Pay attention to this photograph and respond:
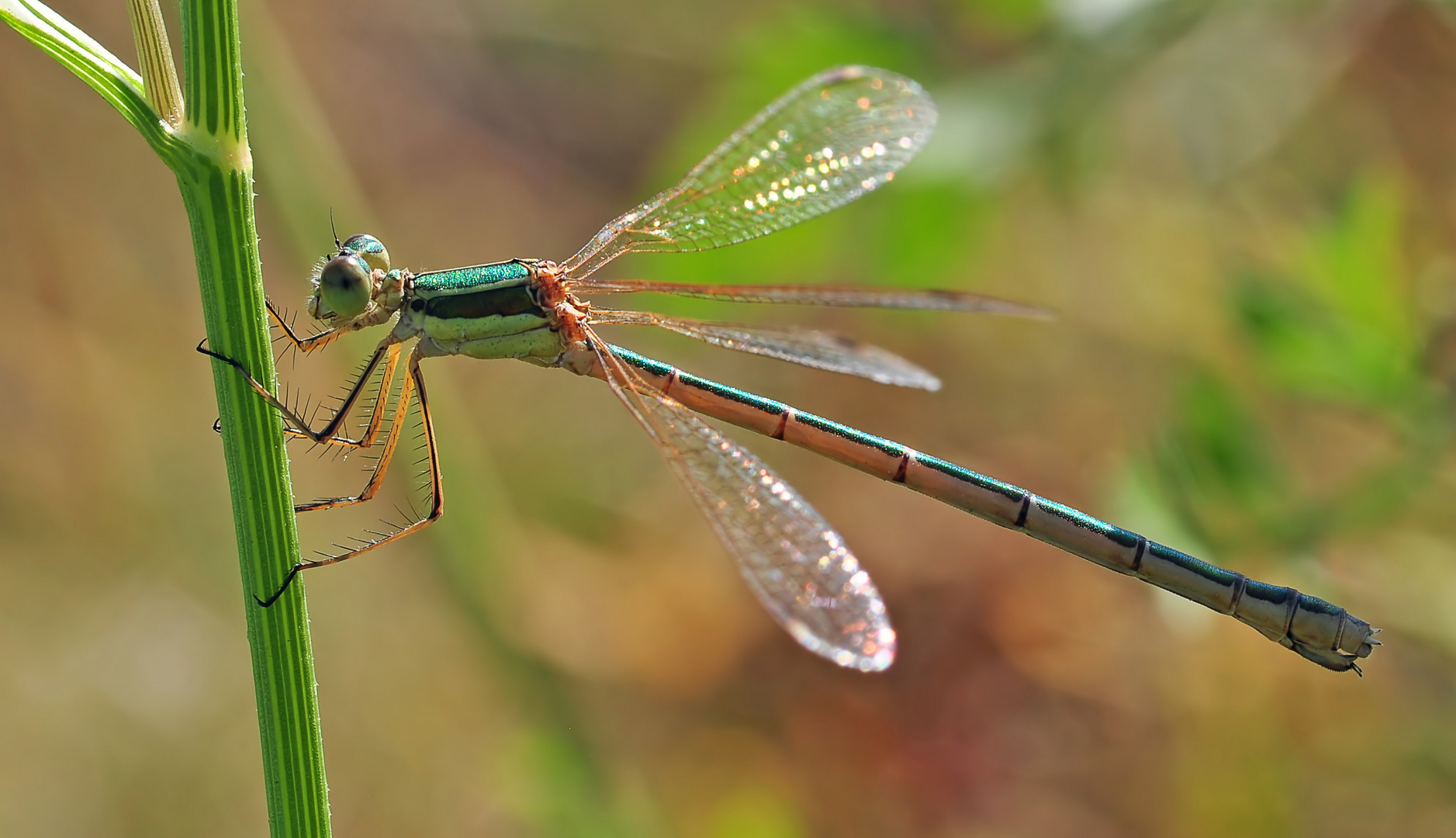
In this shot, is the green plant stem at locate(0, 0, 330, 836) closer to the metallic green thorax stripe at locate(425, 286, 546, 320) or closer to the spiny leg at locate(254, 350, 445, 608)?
the spiny leg at locate(254, 350, 445, 608)

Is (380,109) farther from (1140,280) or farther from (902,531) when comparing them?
(1140,280)

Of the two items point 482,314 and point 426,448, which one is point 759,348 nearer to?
point 482,314

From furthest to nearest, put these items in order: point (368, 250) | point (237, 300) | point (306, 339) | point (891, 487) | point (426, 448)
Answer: point (891, 487)
point (426, 448)
point (368, 250)
point (306, 339)
point (237, 300)

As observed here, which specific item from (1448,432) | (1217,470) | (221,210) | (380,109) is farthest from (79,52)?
(380,109)

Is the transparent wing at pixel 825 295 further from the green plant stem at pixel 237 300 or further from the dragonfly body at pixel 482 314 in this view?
the green plant stem at pixel 237 300

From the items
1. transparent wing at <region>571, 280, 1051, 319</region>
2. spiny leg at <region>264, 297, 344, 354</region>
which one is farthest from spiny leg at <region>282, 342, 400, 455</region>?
transparent wing at <region>571, 280, 1051, 319</region>

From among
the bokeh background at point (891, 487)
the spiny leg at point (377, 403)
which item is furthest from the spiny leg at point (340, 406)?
the bokeh background at point (891, 487)

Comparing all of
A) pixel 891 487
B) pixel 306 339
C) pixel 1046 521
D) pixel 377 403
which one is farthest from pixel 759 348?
pixel 891 487
